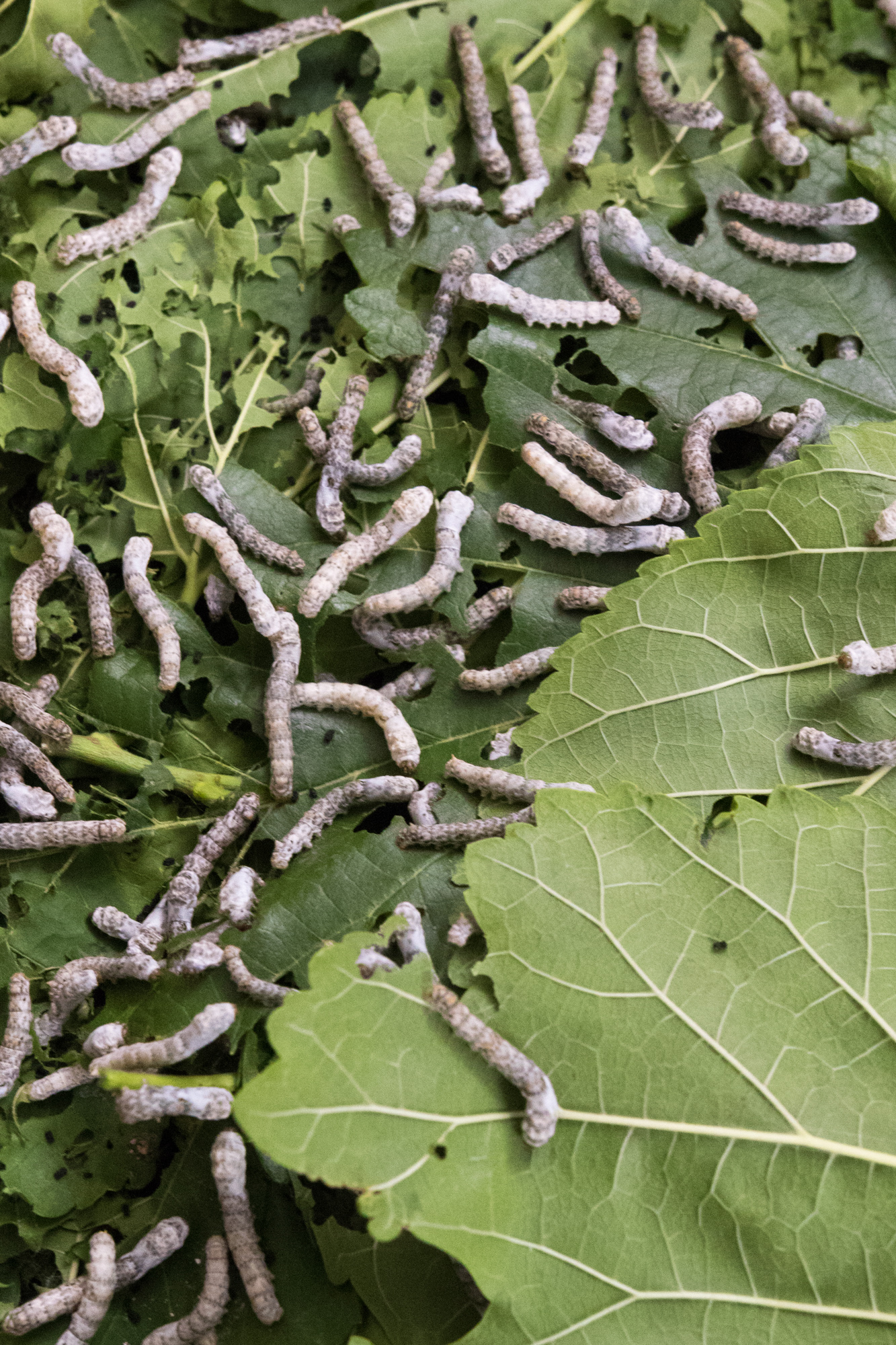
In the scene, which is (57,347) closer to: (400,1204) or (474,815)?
(474,815)

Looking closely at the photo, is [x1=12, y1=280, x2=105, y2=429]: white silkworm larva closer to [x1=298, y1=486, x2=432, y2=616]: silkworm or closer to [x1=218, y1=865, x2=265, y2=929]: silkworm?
[x1=298, y1=486, x2=432, y2=616]: silkworm

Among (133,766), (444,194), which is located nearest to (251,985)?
(133,766)

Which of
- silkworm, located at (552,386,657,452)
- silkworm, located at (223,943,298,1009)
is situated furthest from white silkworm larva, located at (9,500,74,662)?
silkworm, located at (552,386,657,452)

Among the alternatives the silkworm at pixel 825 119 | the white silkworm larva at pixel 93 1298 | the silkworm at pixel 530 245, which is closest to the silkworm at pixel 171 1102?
the white silkworm larva at pixel 93 1298

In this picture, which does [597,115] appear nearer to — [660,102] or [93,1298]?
[660,102]

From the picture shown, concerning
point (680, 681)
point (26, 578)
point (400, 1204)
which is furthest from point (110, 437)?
point (400, 1204)
